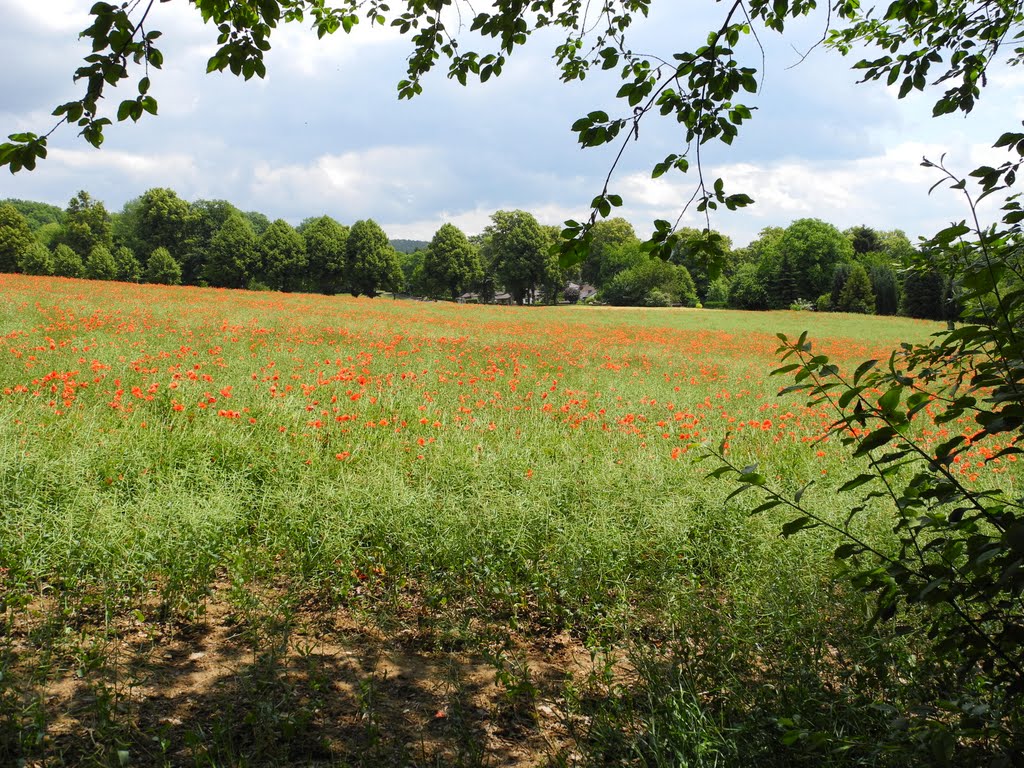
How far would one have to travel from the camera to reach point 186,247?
195 ft

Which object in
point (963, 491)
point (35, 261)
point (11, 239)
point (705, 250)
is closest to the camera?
point (963, 491)

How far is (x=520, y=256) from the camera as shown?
206 feet

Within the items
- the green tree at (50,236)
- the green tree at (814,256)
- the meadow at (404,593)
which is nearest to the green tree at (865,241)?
the green tree at (814,256)

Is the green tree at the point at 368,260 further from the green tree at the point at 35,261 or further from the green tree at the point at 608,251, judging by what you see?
the green tree at the point at 608,251

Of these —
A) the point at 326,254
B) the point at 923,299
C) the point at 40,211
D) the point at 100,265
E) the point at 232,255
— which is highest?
the point at 40,211

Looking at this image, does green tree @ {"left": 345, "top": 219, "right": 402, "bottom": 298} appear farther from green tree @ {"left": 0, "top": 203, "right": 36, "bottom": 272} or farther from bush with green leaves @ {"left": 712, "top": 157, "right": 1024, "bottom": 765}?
bush with green leaves @ {"left": 712, "top": 157, "right": 1024, "bottom": 765}

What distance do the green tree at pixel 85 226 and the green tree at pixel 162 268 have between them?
37.4 ft

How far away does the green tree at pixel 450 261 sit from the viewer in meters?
61.1

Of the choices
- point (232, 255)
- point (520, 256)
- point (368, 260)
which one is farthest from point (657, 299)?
point (232, 255)

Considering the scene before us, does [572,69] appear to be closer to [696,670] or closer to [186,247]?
[696,670]

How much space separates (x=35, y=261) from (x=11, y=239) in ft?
9.98

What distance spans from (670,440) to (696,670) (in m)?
4.43

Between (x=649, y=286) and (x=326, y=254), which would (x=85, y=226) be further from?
(x=649, y=286)

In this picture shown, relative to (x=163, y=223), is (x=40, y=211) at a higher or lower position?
higher
